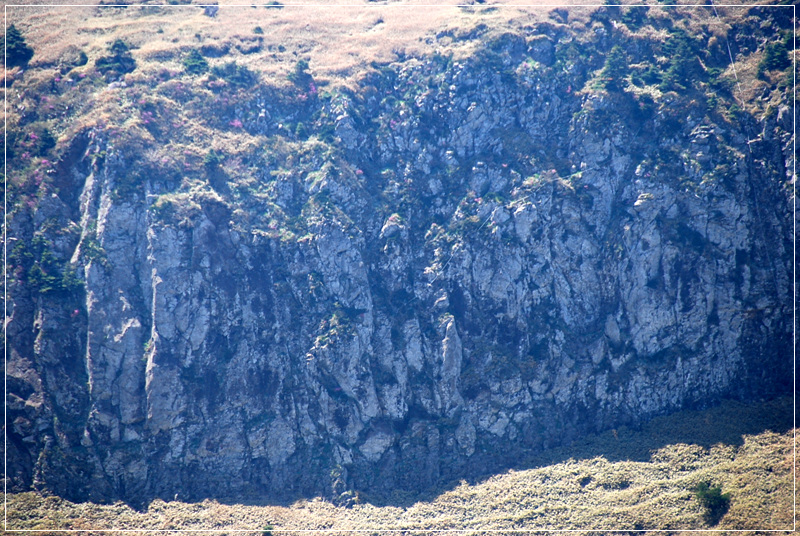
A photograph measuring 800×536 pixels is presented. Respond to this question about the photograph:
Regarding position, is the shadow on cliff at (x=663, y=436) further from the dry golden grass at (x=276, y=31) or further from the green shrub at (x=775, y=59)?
the dry golden grass at (x=276, y=31)

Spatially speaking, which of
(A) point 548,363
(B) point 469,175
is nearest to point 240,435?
(A) point 548,363

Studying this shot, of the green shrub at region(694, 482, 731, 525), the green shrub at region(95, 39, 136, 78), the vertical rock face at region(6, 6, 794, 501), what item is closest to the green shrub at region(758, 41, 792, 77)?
the vertical rock face at region(6, 6, 794, 501)

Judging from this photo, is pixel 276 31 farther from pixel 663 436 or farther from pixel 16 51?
pixel 663 436

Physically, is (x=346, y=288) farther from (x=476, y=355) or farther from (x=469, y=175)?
(x=469, y=175)

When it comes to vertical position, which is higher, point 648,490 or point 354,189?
point 354,189

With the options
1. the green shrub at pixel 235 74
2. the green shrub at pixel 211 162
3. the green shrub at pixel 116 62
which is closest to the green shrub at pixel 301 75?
the green shrub at pixel 235 74

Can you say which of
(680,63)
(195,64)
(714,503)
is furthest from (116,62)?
(714,503)

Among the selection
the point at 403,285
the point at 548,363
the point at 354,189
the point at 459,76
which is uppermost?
the point at 459,76
